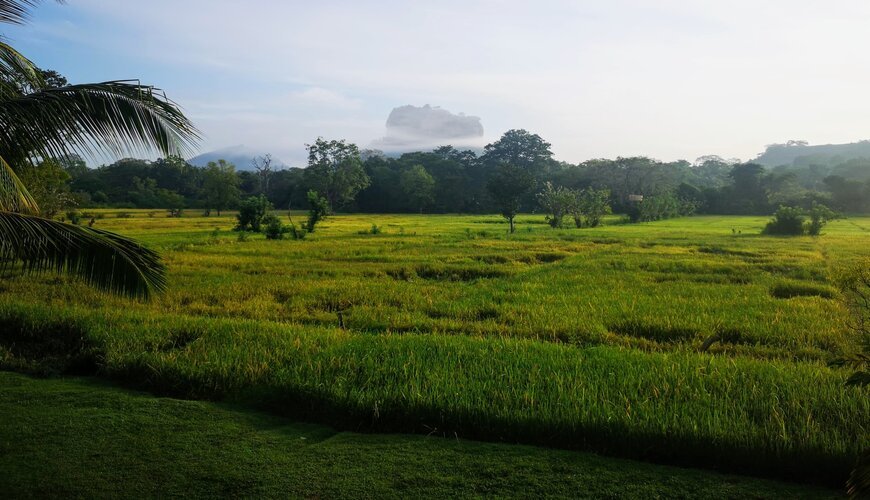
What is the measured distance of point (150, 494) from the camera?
3.15 m

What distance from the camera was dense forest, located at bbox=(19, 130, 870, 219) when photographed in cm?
4609

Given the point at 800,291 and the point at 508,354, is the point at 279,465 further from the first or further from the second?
the point at 800,291

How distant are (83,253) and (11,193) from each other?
0.73m

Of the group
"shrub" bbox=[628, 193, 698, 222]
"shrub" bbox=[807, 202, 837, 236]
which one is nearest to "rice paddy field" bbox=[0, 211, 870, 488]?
"shrub" bbox=[807, 202, 837, 236]

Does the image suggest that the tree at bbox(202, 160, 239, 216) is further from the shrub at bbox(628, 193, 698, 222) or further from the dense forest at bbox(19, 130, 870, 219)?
the shrub at bbox(628, 193, 698, 222)

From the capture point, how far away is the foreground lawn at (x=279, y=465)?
3205mm

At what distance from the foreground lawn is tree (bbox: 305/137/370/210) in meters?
54.2

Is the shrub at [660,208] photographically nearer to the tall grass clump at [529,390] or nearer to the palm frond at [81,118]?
the tall grass clump at [529,390]

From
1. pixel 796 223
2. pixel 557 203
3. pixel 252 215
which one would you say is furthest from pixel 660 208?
pixel 252 215

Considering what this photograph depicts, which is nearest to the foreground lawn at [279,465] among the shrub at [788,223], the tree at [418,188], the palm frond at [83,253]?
the palm frond at [83,253]

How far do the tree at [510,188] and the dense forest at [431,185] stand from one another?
9753 millimetres

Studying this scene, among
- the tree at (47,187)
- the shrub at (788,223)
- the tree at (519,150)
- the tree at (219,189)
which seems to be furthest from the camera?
the tree at (519,150)

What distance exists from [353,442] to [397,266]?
31.6ft

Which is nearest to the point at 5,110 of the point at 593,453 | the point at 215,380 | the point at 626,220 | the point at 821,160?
the point at 215,380
